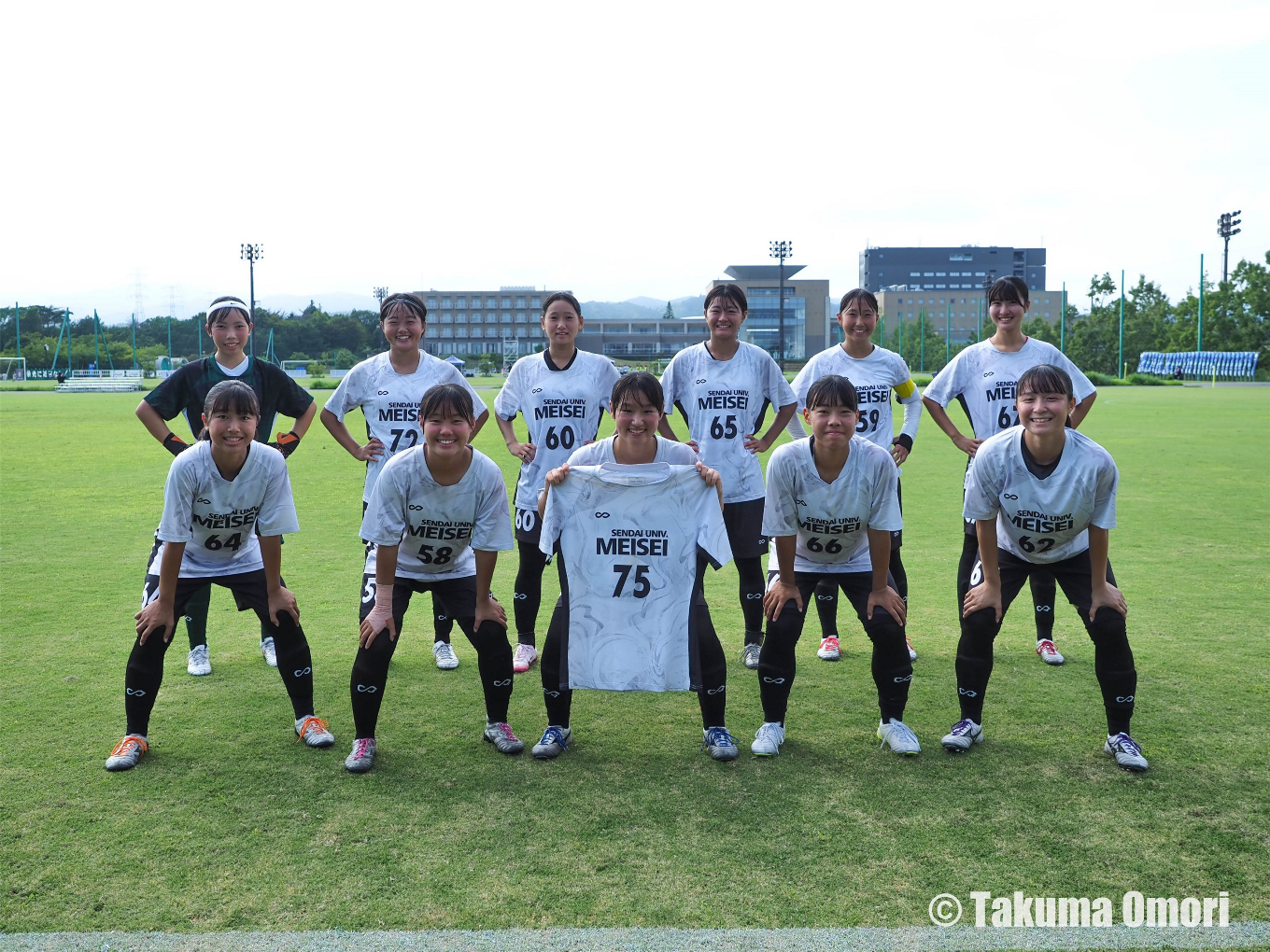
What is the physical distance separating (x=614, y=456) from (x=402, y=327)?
6.03 ft

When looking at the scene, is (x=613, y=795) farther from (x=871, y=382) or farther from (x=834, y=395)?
(x=871, y=382)

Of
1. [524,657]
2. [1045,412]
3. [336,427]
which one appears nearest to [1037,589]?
[1045,412]

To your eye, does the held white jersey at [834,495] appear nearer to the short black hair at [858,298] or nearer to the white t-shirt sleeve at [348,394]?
the short black hair at [858,298]

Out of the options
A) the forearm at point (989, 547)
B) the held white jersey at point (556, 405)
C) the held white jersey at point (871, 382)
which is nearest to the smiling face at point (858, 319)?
the held white jersey at point (871, 382)

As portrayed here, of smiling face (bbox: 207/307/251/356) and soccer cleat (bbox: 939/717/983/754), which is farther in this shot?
smiling face (bbox: 207/307/251/356)

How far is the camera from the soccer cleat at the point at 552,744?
4352 mm

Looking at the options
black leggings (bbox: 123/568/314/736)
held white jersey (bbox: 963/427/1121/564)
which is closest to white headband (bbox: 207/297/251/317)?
black leggings (bbox: 123/568/314/736)

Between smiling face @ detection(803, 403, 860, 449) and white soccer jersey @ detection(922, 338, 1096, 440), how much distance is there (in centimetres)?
163

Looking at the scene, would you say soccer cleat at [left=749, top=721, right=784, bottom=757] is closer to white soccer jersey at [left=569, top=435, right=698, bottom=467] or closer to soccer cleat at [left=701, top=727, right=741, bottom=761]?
soccer cleat at [left=701, top=727, right=741, bottom=761]

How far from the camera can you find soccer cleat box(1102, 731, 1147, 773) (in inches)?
162

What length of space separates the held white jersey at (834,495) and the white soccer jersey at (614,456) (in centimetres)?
41

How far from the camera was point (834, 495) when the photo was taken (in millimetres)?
4465

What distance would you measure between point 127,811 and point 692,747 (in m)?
2.41

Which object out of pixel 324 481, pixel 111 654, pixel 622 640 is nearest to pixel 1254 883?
pixel 622 640
